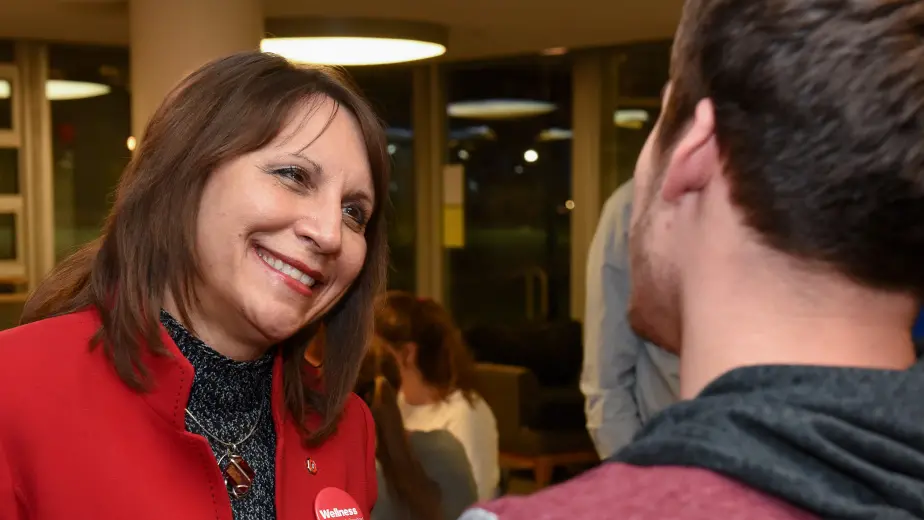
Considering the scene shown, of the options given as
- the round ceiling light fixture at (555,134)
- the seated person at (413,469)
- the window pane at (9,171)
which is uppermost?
the round ceiling light fixture at (555,134)

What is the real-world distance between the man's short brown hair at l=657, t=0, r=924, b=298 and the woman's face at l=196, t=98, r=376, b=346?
35.8 inches

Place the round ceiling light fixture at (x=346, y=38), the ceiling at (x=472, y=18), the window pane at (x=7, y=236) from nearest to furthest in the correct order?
the ceiling at (x=472, y=18), the round ceiling light fixture at (x=346, y=38), the window pane at (x=7, y=236)

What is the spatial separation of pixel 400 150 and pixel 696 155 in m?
6.95

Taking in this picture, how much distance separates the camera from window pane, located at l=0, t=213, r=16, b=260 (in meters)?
6.34

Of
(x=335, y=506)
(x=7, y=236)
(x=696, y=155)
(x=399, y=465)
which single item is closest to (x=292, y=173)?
(x=335, y=506)

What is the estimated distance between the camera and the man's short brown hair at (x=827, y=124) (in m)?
0.64

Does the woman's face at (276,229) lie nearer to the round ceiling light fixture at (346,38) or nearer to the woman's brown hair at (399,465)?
the woman's brown hair at (399,465)

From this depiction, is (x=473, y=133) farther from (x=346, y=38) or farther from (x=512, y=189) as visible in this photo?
(x=346, y=38)

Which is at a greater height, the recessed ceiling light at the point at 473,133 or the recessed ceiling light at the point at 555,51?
the recessed ceiling light at the point at 555,51

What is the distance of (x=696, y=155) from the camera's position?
2.28 feet

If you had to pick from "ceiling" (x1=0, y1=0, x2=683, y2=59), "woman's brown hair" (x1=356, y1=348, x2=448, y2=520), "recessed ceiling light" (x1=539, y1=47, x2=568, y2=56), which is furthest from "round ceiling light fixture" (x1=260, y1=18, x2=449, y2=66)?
"woman's brown hair" (x1=356, y1=348, x2=448, y2=520)

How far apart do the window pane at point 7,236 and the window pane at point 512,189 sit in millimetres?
2980

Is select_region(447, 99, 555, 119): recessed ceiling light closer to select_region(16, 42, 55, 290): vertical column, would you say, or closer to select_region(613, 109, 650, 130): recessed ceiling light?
select_region(613, 109, 650, 130): recessed ceiling light

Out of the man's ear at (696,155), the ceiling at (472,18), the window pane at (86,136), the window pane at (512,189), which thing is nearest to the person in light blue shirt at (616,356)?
the man's ear at (696,155)
